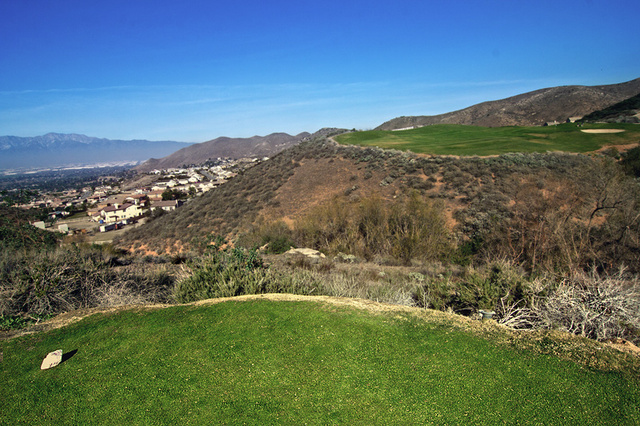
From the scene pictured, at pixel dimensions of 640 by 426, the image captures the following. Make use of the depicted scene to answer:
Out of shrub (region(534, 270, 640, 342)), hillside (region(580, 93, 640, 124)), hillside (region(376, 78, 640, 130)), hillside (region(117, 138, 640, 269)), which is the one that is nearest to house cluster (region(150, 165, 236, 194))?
hillside (region(117, 138, 640, 269))

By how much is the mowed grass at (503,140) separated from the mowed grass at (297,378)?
2515 centimetres

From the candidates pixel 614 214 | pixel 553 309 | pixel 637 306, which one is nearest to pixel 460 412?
pixel 553 309

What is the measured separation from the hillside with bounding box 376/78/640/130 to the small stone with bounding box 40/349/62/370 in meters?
60.2

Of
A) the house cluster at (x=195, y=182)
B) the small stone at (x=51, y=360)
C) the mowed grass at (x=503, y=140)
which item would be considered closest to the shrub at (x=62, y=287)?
the small stone at (x=51, y=360)

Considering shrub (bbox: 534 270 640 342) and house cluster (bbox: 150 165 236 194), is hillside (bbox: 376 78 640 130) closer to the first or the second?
house cluster (bbox: 150 165 236 194)

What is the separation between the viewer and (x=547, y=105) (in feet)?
179

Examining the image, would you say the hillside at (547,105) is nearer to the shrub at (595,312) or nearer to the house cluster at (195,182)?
the house cluster at (195,182)

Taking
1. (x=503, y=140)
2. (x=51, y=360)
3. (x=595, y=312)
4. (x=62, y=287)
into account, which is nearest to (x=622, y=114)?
(x=503, y=140)

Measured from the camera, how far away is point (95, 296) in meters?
7.51

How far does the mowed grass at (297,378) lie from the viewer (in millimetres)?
3404

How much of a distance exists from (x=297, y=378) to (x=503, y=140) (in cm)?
3091

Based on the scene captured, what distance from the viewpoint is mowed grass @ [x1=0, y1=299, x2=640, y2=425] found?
11.2ft

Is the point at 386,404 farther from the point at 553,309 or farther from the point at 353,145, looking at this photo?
the point at 353,145

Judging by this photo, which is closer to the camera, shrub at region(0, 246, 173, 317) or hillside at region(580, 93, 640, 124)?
shrub at region(0, 246, 173, 317)
